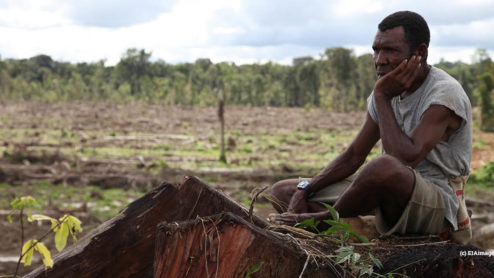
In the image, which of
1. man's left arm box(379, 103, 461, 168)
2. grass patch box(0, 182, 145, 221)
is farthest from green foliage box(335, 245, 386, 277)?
grass patch box(0, 182, 145, 221)

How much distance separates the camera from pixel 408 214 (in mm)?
2744

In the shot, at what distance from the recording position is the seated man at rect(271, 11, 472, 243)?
8.85 feet

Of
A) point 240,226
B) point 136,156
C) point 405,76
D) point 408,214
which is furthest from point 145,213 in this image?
point 136,156

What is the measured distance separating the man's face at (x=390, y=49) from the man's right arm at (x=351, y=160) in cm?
45

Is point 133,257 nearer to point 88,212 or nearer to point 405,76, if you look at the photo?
point 405,76

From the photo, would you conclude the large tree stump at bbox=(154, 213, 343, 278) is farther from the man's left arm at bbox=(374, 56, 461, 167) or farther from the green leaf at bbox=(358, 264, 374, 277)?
the man's left arm at bbox=(374, 56, 461, 167)

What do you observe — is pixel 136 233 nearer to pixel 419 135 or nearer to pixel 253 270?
pixel 253 270

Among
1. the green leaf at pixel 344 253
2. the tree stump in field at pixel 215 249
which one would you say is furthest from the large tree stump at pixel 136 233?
the green leaf at pixel 344 253

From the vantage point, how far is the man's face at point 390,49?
115 inches

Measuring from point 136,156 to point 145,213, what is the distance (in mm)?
13964

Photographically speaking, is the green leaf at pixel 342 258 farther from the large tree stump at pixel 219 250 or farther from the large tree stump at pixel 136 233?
the large tree stump at pixel 136 233

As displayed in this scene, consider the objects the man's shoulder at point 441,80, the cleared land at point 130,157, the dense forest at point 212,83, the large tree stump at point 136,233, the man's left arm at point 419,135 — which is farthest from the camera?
the dense forest at point 212,83

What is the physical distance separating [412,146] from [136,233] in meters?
1.38

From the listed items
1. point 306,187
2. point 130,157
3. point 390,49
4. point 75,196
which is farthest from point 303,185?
point 130,157
